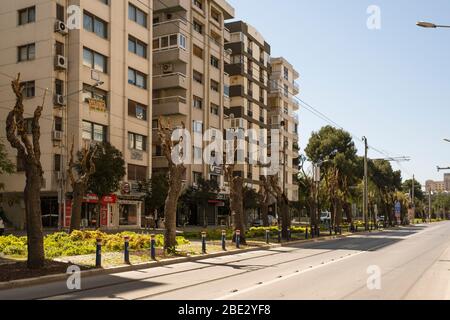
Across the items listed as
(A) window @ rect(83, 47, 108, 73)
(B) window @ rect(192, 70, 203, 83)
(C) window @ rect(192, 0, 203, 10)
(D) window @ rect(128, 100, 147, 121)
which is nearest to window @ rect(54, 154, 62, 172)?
(A) window @ rect(83, 47, 108, 73)

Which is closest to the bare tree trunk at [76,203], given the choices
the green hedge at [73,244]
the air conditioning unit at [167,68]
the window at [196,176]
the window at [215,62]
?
the green hedge at [73,244]

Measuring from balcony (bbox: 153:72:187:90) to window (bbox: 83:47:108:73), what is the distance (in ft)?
34.1

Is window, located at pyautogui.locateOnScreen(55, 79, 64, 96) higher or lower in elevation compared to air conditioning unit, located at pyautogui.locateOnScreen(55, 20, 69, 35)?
lower

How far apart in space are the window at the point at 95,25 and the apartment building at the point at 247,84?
957 inches

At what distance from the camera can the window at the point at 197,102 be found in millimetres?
57944

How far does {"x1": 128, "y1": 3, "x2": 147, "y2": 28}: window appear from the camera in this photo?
48344 millimetres

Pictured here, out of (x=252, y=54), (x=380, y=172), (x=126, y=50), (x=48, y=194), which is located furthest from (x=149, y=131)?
(x=380, y=172)

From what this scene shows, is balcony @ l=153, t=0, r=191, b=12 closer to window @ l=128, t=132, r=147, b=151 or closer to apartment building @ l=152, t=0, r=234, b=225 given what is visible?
apartment building @ l=152, t=0, r=234, b=225

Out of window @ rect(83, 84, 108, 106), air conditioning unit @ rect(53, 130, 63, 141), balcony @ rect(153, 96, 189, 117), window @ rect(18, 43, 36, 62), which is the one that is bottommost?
air conditioning unit @ rect(53, 130, 63, 141)

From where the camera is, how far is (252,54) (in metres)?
72.8

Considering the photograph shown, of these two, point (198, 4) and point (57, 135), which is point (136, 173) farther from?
point (198, 4)

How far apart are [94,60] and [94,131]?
5740mm

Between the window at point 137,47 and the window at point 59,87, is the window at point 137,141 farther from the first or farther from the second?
the window at point 59,87
